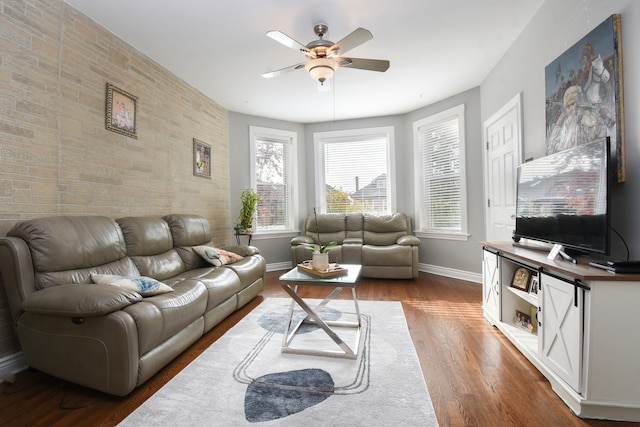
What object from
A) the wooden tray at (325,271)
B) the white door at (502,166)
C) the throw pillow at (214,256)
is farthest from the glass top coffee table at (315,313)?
the white door at (502,166)

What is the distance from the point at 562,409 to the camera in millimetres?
1614

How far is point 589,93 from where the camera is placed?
2.00m

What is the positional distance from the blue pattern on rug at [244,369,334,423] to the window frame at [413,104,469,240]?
343cm

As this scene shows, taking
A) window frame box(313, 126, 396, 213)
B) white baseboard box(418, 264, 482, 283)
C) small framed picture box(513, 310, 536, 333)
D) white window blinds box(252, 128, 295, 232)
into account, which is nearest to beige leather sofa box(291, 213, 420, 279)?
window frame box(313, 126, 396, 213)

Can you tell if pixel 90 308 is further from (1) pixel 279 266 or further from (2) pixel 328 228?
(2) pixel 328 228

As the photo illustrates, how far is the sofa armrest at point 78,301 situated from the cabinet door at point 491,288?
2.84 metres

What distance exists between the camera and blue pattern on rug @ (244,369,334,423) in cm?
158

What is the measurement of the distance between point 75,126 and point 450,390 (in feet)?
11.4

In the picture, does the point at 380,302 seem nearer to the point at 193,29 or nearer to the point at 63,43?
the point at 193,29

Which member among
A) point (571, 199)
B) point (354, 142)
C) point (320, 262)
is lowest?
point (320, 262)

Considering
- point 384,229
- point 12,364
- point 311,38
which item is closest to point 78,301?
point 12,364

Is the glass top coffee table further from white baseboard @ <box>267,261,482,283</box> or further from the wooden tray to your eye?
white baseboard @ <box>267,261,482,283</box>

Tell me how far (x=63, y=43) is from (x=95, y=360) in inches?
97.7

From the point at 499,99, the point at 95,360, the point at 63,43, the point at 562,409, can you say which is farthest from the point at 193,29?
the point at 562,409
